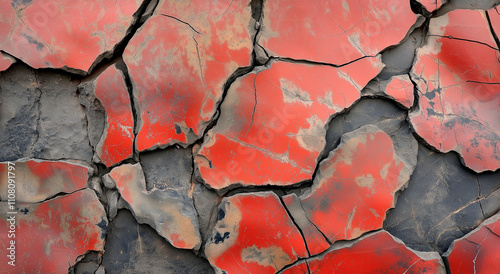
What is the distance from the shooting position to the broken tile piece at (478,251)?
1267 mm

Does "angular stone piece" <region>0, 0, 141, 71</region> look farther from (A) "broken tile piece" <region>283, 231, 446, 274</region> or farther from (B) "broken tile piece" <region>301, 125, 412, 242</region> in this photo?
(A) "broken tile piece" <region>283, 231, 446, 274</region>

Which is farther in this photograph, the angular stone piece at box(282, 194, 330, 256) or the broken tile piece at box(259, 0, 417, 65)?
the broken tile piece at box(259, 0, 417, 65)

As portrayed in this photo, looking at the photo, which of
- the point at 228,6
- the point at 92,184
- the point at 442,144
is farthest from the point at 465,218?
the point at 92,184

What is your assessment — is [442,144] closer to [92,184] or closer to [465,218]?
[465,218]

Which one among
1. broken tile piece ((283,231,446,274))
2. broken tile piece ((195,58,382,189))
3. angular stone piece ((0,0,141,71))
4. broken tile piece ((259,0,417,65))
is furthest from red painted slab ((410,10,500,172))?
angular stone piece ((0,0,141,71))

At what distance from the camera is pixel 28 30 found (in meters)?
1.35

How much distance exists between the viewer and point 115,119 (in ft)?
4.39

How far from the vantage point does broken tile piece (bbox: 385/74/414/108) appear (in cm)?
138

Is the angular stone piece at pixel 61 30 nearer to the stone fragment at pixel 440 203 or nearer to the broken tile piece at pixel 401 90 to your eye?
the broken tile piece at pixel 401 90

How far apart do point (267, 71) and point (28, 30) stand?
100 centimetres

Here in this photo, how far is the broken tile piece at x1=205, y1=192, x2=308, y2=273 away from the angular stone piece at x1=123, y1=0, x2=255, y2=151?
363 millimetres

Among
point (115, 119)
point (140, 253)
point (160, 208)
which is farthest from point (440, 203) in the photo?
point (115, 119)

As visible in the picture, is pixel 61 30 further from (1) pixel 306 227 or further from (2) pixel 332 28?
(1) pixel 306 227

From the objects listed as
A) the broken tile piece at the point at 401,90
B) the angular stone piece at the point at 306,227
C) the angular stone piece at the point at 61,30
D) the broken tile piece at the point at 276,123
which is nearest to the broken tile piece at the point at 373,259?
the angular stone piece at the point at 306,227
